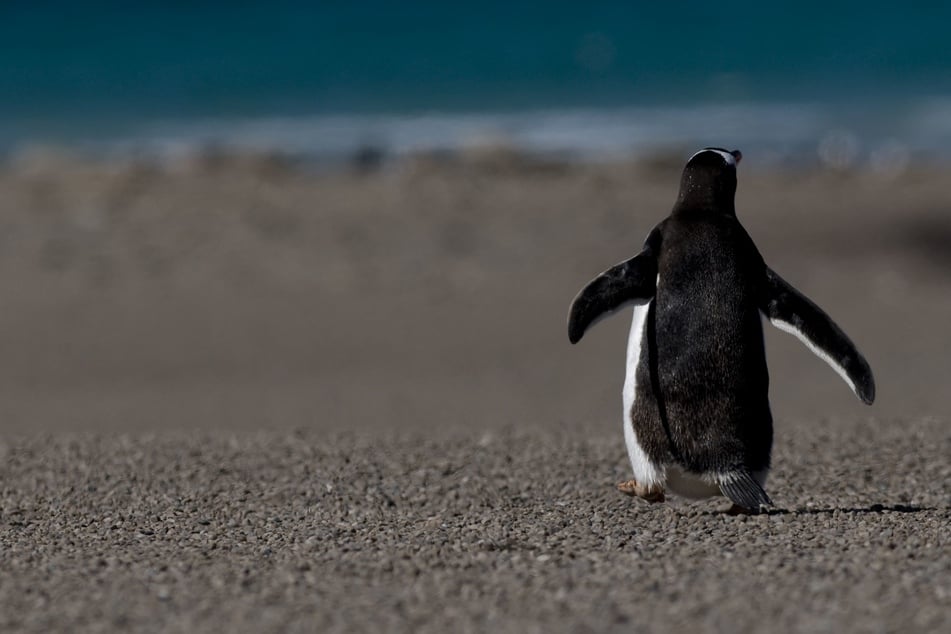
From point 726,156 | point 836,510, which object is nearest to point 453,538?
point 836,510

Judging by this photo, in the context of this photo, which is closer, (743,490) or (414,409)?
(743,490)

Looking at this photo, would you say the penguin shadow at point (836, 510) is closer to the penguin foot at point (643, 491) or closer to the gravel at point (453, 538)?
the gravel at point (453, 538)

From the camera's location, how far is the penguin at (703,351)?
4867mm

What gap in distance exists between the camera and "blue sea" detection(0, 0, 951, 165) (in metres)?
23.9

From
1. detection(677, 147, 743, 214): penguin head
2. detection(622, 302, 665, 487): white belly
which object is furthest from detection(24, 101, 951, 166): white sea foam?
detection(622, 302, 665, 487): white belly

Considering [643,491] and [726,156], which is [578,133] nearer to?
[726,156]

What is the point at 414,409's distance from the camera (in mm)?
9625

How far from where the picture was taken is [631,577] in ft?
12.9

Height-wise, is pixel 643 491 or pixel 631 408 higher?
pixel 631 408

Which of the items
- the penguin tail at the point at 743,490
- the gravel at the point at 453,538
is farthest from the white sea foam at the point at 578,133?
the penguin tail at the point at 743,490

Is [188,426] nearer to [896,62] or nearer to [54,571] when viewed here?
[54,571]

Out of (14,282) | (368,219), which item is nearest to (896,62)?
(368,219)

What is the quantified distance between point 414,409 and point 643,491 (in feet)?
15.3

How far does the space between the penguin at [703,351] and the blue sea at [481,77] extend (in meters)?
14.2
